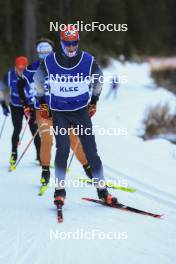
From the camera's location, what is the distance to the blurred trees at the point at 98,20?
25.8 m

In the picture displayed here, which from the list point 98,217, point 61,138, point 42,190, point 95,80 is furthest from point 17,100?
point 98,217

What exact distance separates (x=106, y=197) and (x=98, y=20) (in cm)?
4123

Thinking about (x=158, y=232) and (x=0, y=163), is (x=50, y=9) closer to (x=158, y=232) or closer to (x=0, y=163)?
(x=0, y=163)

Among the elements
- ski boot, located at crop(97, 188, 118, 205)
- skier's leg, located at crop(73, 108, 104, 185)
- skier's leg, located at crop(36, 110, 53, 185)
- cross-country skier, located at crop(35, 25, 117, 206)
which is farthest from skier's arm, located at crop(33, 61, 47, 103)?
ski boot, located at crop(97, 188, 118, 205)

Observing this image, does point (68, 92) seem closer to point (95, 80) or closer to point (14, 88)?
point (95, 80)

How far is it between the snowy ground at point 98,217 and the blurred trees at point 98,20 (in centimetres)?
1386

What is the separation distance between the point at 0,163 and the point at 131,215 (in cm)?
366

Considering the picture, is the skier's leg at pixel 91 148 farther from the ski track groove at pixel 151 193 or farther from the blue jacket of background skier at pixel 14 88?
the blue jacket of background skier at pixel 14 88

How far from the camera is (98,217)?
5.46 metres

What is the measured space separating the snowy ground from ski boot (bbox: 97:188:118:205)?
0.10 m

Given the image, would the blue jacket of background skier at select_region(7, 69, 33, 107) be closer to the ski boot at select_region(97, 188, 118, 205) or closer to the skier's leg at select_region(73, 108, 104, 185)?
the skier's leg at select_region(73, 108, 104, 185)

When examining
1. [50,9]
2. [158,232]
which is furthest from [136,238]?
[50,9]

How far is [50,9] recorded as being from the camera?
3494 centimetres

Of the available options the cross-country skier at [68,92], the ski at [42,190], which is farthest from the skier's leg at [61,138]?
the ski at [42,190]
